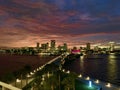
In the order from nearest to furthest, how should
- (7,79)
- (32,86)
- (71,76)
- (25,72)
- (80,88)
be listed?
(71,76) < (32,86) < (7,79) < (80,88) < (25,72)

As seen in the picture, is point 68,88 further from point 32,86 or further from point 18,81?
point 18,81

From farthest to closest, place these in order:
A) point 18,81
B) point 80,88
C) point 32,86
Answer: point 18,81 < point 80,88 < point 32,86

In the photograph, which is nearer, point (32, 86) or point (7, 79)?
point (32, 86)

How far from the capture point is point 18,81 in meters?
31.3

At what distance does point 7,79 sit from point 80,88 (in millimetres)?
8961

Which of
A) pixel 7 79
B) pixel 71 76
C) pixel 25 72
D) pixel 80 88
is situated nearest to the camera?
pixel 71 76

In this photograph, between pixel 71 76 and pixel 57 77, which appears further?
pixel 57 77

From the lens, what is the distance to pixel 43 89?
75.5 ft

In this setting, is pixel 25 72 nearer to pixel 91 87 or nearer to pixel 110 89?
pixel 91 87

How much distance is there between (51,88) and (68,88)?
1.80m

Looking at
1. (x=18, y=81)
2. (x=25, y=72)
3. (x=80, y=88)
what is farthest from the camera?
(x=25, y=72)

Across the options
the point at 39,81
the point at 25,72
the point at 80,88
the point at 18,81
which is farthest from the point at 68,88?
the point at 25,72

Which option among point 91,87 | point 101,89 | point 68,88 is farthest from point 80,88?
point 68,88

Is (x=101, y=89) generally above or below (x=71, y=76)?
below
